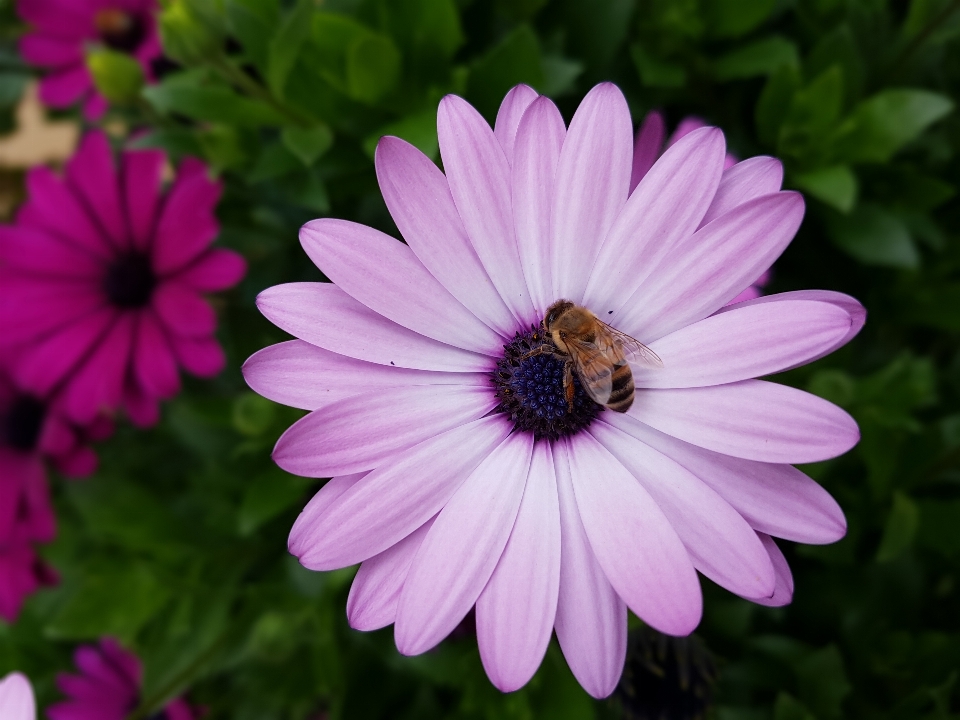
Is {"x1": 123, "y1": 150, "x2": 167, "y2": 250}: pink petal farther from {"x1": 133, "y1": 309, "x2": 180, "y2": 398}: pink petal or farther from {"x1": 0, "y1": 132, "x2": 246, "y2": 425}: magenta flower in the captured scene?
{"x1": 133, "y1": 309, "x2": 180, "y2": 398}: pink petal

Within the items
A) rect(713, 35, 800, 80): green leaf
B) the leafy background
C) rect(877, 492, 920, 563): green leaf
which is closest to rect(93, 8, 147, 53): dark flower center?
the leafy background

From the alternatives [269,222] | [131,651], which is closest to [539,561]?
[269,222]

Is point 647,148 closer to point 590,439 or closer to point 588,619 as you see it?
point 590,439

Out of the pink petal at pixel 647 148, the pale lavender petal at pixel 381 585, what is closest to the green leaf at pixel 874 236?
the pink petal at pixel 647 148

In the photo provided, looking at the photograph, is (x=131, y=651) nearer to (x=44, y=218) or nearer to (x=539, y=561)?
(x=44, y=218)

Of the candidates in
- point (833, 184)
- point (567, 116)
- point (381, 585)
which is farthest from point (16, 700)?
point (833, 184)

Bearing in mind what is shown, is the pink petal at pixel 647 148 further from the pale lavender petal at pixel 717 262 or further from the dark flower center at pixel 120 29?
the dark flower center at pixel 120 29
